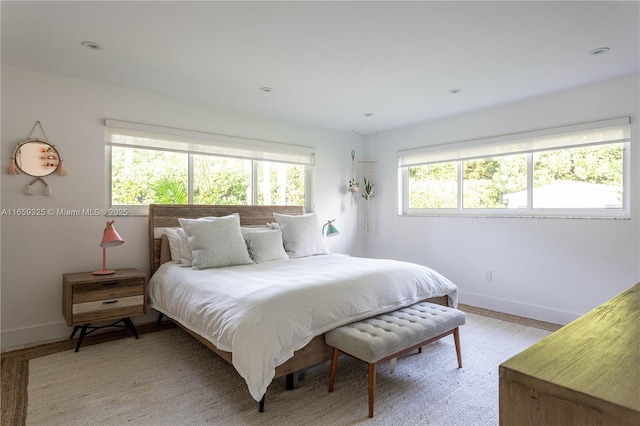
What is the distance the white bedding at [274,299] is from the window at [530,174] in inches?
63.8

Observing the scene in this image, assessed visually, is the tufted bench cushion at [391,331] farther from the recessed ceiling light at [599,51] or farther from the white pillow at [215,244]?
the recessed ceiling light at [599,51]

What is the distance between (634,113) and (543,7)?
1.90m

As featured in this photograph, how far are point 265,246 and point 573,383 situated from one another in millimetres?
3165

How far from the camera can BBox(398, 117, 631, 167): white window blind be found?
331 cm

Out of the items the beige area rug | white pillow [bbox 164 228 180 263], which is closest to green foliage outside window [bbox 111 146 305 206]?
white pillow [bbox 164 228 180 263]

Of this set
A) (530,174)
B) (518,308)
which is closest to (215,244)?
(518,308)

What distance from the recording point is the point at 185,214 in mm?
3754

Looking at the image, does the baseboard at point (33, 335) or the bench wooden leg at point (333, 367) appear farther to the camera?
the baseboard at point (33, 335)

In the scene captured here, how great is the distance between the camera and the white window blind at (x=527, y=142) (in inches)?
130

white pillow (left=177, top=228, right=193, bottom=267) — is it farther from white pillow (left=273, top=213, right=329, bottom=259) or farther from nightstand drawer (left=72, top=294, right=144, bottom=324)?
white pillow (left=273, top=213, right=329, bottom=259)

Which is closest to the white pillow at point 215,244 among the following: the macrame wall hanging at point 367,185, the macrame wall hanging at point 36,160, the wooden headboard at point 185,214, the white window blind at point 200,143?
the wooden headboard at point 185,214

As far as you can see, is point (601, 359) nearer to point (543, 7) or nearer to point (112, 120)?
point (543, 7)

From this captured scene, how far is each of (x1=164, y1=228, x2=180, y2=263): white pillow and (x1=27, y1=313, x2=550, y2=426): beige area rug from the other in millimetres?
830

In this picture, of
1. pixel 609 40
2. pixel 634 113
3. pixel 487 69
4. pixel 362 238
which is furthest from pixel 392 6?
pixel 362 238
